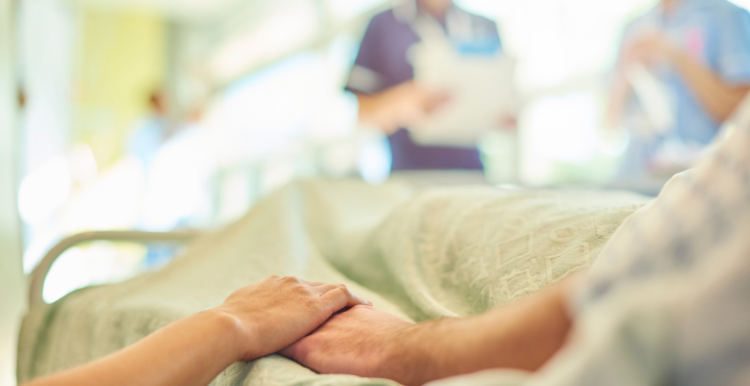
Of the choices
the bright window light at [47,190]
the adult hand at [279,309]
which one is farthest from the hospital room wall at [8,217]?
the bright window light at [47,190]

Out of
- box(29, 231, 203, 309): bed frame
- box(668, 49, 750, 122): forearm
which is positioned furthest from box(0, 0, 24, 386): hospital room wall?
box(668, 49, 750, 122): forearm

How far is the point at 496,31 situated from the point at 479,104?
640 millimetres

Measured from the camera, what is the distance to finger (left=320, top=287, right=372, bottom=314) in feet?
2.48

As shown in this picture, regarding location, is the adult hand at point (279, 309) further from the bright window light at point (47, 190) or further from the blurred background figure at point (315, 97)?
the bright window light at point (47, 190)

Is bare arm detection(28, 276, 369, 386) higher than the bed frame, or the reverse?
bare arm detection(28, 276, 369, 386)

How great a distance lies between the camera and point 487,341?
49 cm

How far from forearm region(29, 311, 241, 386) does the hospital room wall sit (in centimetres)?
101

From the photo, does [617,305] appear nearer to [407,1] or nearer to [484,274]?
[484,274]

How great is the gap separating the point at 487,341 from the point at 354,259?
618 mm

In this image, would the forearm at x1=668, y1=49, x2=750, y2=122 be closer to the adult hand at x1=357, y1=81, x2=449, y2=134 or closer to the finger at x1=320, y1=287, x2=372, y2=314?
the adult hand at x1=357, y1=81, x2=449, y2=134

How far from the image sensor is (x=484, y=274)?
0.76 meters

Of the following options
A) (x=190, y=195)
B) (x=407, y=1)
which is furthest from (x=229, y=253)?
(x=190, y=195)

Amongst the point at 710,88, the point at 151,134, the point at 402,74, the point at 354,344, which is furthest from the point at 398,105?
the point at 151,134

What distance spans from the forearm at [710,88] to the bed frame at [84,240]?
160 centimetres
